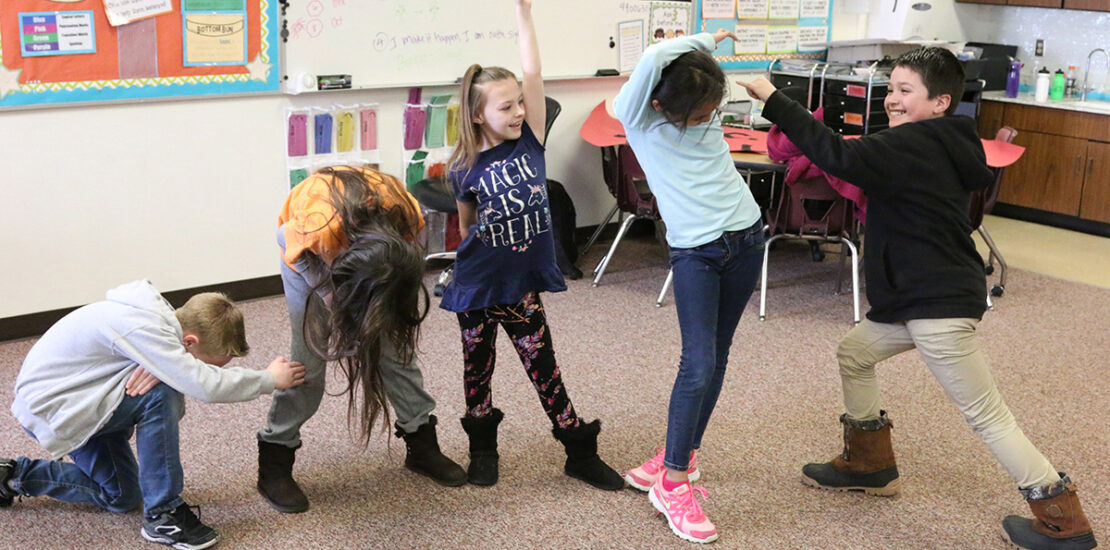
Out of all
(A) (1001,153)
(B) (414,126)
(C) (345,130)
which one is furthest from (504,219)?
(A) (1001,153)

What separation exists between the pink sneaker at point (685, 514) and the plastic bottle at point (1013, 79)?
471 cm

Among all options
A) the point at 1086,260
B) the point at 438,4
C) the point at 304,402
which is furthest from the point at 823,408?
the point at 1086,260

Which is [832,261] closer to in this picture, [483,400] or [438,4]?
[438,4]

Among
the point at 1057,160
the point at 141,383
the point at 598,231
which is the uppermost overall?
the point at 1057,160

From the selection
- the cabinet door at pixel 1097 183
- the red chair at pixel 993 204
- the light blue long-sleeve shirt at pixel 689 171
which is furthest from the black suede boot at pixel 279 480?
the cabinet door at pixel 1097 183

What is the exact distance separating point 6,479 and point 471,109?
1.41m

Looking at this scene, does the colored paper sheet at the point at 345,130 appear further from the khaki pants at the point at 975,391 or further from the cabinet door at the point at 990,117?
the cabinet door at the point at 990,117

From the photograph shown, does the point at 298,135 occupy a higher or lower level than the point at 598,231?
higher

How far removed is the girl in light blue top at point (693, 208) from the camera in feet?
7.33

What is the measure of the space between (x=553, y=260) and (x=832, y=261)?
9.94 feet

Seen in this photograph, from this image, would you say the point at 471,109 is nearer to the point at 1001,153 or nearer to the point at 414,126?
the point at 414,126

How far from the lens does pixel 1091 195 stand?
581 cm

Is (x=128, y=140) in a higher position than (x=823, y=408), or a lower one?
higher

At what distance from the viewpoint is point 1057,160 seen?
5.94 metres
